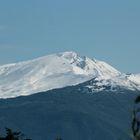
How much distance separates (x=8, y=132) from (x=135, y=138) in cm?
1008

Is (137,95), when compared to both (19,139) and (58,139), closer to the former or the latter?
(19,139)

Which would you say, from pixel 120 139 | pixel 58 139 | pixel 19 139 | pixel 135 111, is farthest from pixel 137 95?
pixel 58 139

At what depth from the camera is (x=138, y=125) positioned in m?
13.7

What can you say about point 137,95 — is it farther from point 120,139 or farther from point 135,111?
point 120,139

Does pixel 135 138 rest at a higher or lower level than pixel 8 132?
lower

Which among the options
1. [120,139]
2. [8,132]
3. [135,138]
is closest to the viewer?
[135,138]

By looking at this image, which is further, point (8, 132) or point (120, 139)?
point (8, 132)

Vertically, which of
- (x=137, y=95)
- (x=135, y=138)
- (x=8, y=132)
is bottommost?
(x=135, y=138)

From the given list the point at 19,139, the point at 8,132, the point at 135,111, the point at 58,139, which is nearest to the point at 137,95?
the point at 135,111

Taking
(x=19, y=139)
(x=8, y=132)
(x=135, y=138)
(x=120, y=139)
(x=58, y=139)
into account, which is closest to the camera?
(x=135, y=138)

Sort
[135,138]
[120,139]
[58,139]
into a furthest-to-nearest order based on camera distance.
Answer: [58,139] → [120,139] → [135,138]

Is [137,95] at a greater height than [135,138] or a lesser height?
greater

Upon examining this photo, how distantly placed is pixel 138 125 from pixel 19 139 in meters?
11.1

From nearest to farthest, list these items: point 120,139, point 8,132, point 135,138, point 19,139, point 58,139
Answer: point 135,138 → point 120,139 → point 8,132 → point 19,139 → point 58,139
